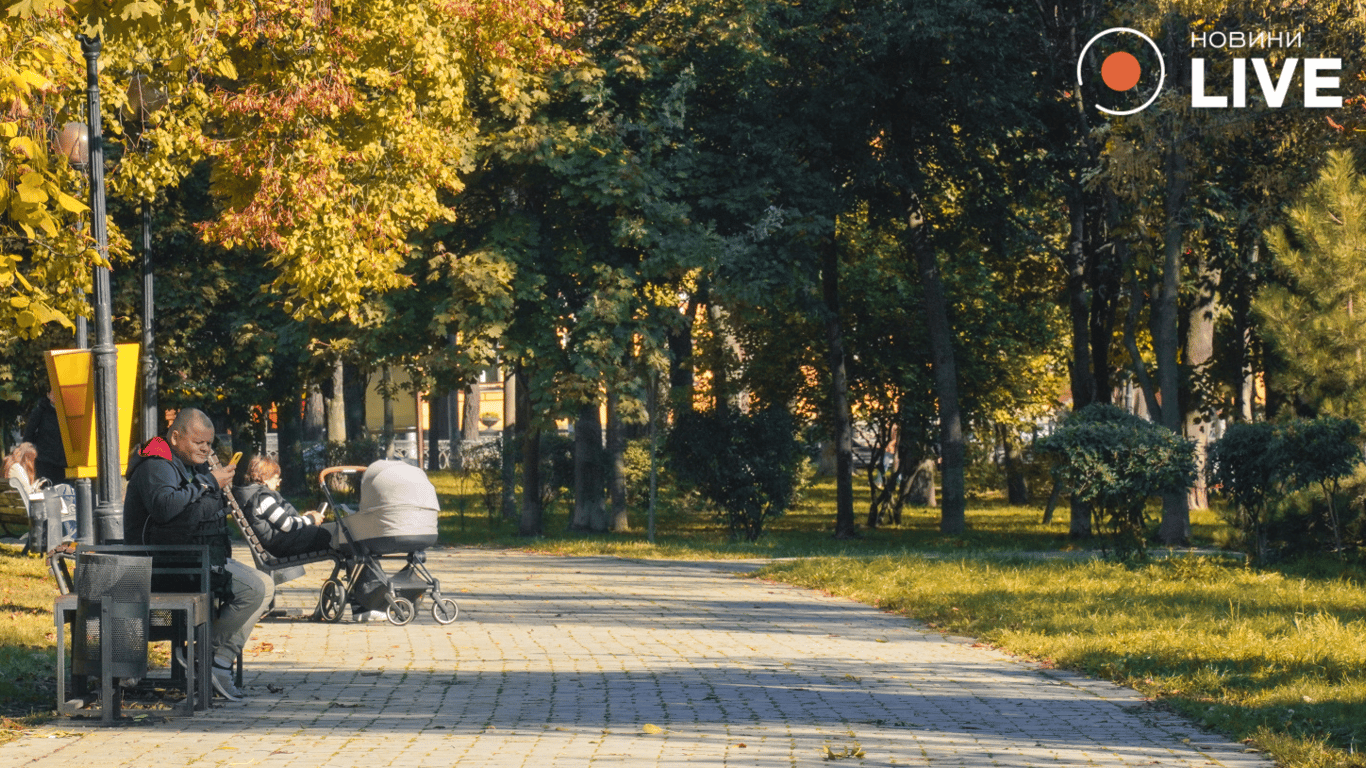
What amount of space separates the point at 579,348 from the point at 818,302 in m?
4.35

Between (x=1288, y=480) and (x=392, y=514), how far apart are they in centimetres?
1040

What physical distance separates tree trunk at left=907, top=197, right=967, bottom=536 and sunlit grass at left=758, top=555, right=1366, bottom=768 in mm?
9172

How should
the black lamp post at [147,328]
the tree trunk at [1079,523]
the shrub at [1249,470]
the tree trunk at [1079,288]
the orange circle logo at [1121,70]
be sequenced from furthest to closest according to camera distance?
the tree trunk at [1079,523], the tree trunk at [1079,288], the orange circle logo at [1121,70], the black lamp post at [147,328], the shrub at [1249,470]

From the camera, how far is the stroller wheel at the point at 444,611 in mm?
12672

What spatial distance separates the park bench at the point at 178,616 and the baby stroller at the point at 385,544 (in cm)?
394

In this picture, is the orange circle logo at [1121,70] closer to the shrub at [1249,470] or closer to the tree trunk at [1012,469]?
the shrub at [1249,470]

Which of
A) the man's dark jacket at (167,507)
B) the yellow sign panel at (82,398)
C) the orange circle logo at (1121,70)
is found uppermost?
the orange circle logo at (1121,70)

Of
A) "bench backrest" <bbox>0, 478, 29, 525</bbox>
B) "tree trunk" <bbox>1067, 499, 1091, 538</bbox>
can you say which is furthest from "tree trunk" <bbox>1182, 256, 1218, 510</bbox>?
"bench backrest" <bbox>0, 478, 29, 525</bbox>

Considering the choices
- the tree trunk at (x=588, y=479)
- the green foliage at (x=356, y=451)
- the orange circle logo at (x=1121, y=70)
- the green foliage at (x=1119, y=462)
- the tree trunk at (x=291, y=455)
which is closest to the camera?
the green foliage at (x=1119, y=462)

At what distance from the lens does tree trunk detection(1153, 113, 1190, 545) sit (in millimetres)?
21594

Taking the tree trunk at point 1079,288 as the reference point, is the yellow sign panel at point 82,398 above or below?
below

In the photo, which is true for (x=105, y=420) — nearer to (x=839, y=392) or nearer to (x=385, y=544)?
(x=385, y=544)

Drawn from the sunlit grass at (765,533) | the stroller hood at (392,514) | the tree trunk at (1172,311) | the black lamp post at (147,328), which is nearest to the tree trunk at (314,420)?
the sunlit grass at (765,533)

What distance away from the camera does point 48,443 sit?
57.2 feet
